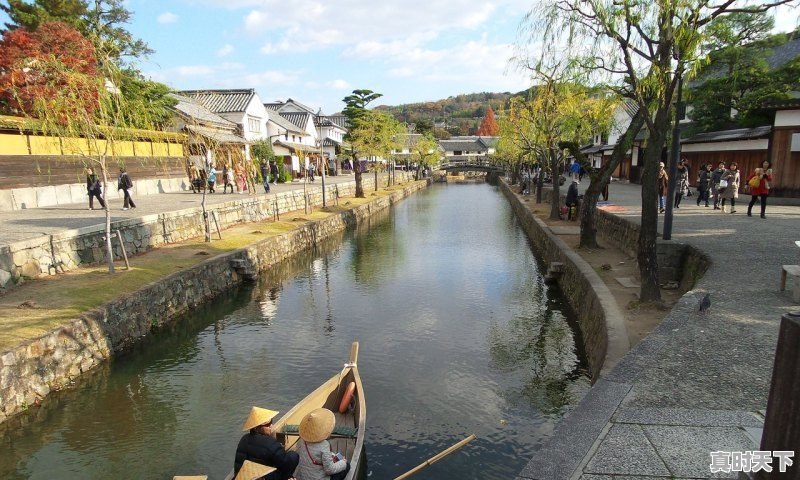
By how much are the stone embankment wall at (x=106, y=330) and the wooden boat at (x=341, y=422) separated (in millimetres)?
4736

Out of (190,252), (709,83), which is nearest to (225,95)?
(190,252)

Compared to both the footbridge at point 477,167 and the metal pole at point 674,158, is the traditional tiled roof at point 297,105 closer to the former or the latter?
the footbridge at point 477,167

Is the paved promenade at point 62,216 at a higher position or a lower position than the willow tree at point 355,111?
lower

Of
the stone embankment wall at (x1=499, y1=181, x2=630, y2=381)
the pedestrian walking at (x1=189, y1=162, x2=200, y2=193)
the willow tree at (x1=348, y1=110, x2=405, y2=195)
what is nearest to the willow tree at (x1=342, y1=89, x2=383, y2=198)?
the willow tree at (x1=348, y1=110, x2=405, y2=195)

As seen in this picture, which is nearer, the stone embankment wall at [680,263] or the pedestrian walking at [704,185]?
the stone embankment wall at [680,263]

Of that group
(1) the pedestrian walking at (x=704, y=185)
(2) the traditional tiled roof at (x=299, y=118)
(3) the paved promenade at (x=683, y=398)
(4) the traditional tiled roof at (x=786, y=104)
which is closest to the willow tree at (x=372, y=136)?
(2) the traditional tiled roof at (x=299, y=118)

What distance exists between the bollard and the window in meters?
43.3

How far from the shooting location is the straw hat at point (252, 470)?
455 cm

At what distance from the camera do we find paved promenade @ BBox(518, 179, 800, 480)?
162 inches

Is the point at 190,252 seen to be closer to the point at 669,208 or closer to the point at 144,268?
the point at 144,268

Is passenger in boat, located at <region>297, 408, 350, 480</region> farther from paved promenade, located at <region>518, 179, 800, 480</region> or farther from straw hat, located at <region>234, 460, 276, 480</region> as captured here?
paved promenade, located at <region>518, 179, 800, 480</region>

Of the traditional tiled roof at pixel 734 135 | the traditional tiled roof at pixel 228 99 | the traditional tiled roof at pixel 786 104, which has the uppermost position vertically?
the traditional tiled roof at pixel 228 99

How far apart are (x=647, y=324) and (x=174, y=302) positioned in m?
11.3

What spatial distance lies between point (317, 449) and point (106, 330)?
727 centimetres
